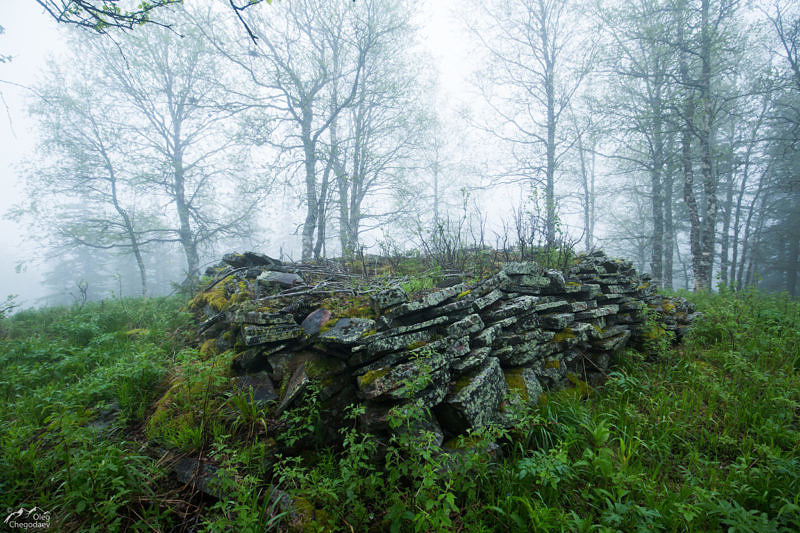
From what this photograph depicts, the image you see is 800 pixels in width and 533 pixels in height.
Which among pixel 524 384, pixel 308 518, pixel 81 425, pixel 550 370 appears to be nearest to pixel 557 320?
pixel 550 370

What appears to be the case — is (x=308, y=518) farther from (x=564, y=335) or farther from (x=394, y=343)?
(x=564, y=335)

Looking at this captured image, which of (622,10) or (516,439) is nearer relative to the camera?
(516,439)

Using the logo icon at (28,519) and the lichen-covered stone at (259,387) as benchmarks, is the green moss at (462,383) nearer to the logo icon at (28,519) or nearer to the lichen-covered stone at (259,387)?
the lichen-covered stone at (259,387)

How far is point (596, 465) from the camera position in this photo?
2.25m

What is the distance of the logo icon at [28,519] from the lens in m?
1.72

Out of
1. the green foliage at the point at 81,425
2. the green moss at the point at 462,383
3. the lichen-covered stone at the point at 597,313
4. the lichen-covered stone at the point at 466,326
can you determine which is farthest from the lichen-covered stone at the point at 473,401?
the green foliage at the point at 81,425

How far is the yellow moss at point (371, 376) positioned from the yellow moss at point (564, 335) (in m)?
2.39

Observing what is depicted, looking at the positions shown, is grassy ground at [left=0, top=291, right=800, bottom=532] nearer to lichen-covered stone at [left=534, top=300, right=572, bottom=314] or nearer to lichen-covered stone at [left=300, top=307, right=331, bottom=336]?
lichen-covered stone at [left=300, top=307, right=331, bottom=336]

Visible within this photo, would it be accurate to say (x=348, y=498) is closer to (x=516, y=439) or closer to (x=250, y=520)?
(x=250, y=520)

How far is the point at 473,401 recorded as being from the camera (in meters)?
2.61

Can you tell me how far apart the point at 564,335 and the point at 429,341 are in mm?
2045

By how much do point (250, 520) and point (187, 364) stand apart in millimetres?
1553

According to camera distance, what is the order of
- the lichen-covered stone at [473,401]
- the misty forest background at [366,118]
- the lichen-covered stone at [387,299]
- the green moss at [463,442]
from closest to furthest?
1. the green moss at [463,442]
2. the lichen-covered stone at [473,401]
3. the lichen-covered stone at [387,299]
4. the misty forest background at [366,118]

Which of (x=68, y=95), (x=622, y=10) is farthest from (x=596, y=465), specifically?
(x=68, y=95)
